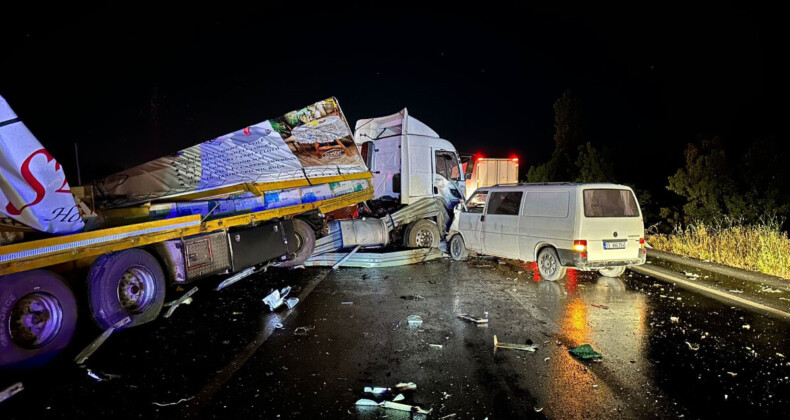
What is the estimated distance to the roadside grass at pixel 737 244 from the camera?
771 centimetres

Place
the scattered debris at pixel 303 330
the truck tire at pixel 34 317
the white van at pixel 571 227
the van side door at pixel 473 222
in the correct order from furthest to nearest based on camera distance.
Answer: the van side door at pixel 473 222 → the white van at pixel 571 227 → the scattered debris at pixel 303 330 → the truck tire at pixel 34 317

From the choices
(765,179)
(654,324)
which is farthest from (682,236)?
(654,324)

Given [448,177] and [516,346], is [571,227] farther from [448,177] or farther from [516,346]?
[448,177]

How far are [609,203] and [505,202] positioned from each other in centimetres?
196

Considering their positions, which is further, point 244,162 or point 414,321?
point 244,162

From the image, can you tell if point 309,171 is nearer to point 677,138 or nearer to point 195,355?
point 195,355

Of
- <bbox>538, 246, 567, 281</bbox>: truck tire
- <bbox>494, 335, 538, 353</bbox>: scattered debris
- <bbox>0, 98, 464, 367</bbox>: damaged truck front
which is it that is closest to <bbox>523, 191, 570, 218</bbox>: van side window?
<bbox>538, 246, 567, 281</bbox>: truck tire

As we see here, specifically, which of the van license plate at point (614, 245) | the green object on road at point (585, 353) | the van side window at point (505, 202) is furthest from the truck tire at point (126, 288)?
the van license plate at point (614, 245)

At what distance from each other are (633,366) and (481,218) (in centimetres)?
523

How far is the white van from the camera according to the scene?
7.02 m

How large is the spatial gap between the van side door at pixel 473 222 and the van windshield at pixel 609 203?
244cm

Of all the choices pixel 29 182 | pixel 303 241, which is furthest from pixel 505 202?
pixel 29 182

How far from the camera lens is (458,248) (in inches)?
400

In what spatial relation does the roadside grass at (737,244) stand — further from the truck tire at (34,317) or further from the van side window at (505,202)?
the truck tire at (34,317)
